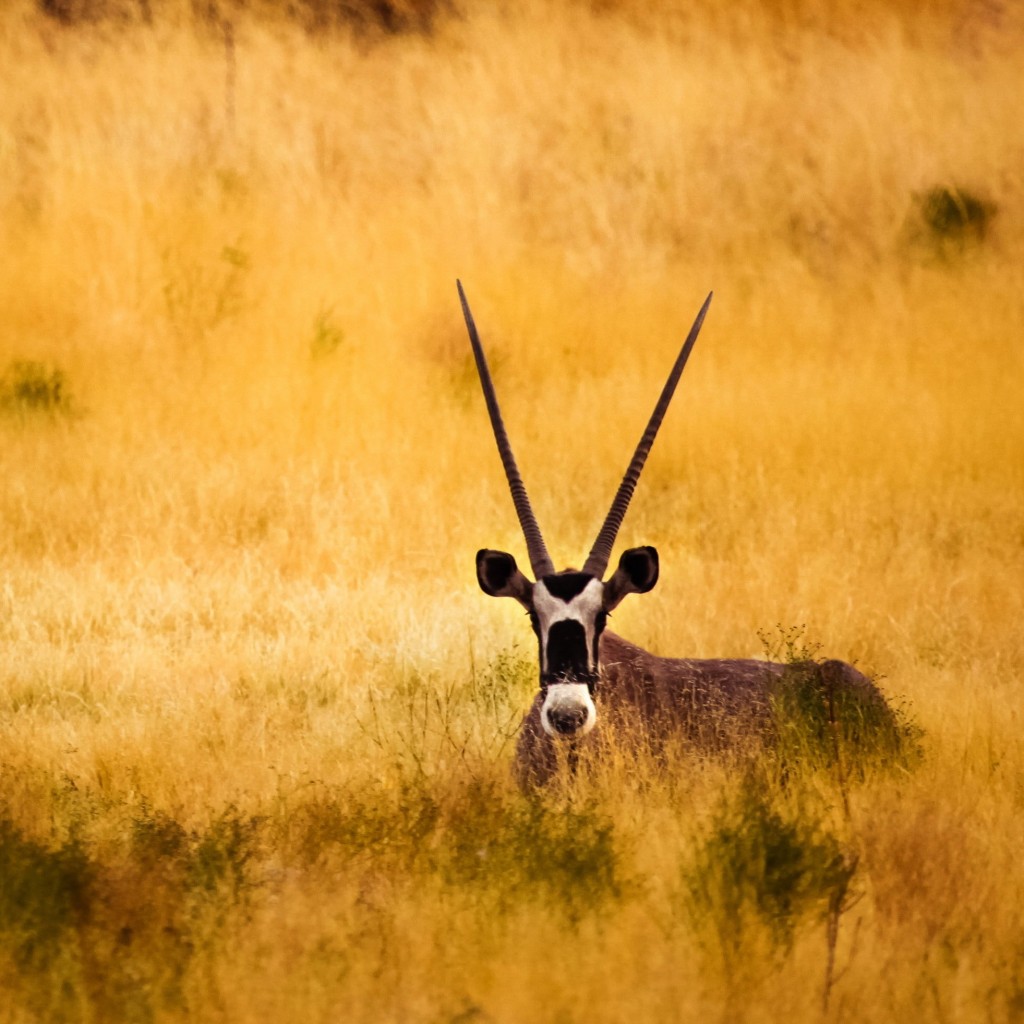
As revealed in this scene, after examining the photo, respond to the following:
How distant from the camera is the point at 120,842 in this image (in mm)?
5543

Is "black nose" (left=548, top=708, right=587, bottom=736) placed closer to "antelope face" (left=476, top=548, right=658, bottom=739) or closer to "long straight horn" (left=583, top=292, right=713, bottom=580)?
"antelope face" (left=476, top=548, right=658, bottom=739)

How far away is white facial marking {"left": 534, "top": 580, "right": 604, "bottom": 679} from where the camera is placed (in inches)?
233

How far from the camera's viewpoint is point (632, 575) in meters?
6.17

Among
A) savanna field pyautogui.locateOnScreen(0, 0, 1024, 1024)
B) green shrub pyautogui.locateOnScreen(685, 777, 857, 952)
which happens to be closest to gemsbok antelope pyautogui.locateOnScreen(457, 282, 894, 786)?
savanna field pyautogui.locateOnScreen(0, 0, 1024, 1024)

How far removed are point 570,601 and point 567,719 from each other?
471mm

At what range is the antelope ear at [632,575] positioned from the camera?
611 centimetres

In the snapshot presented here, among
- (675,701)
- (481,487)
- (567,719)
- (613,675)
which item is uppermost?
(567,719)

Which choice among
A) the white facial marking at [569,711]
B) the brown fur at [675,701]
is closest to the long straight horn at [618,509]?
the brown fur at [675,701]

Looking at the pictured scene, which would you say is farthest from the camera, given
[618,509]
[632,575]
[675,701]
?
[675,701]

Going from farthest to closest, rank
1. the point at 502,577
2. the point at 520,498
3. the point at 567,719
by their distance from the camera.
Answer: the point at 520,498
the point at 502,577
the point at 567,719

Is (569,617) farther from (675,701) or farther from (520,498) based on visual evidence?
(675,701)

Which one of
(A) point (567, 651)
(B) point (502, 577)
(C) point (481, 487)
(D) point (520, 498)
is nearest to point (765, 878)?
(A) point (567, 651)

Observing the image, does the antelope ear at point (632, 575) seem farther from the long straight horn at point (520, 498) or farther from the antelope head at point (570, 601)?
the long straight horn at point (520, 498)

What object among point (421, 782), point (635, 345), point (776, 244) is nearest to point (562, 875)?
point (421, 782)
